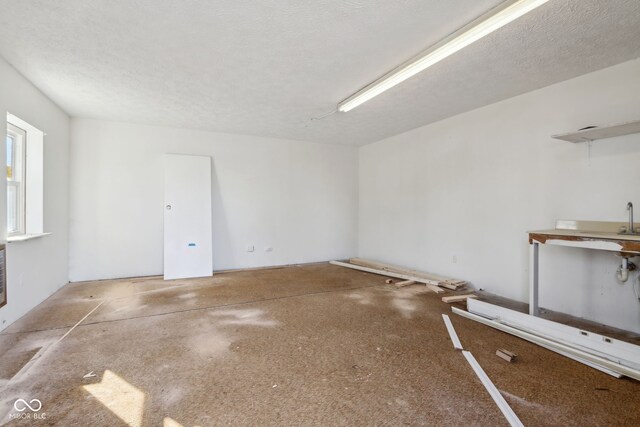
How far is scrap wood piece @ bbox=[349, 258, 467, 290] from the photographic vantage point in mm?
4555

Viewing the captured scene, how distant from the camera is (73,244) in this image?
4922 millimetres

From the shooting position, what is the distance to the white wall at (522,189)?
3.14m

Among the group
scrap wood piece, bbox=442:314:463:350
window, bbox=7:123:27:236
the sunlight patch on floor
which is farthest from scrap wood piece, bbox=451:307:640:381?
window, bbox=7:123:27:236

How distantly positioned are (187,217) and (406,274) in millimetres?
4006

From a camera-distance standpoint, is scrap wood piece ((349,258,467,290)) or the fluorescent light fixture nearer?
the fluorescent light fixture

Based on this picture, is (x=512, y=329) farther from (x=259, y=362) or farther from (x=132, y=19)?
(x=132, y=19)

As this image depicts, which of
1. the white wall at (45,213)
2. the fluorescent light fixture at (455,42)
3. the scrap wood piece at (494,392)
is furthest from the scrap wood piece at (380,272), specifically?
the white wall at (45,213)

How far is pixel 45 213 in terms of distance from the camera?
158 inches

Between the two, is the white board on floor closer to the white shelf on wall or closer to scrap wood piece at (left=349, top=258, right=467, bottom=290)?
scrap wood piece at (left=349, top=258, right=467, bottom=290)

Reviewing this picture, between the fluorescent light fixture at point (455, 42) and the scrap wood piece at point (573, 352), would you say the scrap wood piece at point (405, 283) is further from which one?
the fluorescent light fixture at point (455, 42)

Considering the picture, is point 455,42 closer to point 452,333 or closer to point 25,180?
point 452,333

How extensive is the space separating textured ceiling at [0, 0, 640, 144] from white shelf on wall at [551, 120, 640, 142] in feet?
2.41

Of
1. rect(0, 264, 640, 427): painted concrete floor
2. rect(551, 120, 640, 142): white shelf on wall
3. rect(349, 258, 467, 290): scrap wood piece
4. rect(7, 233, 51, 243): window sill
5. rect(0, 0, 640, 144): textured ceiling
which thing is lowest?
rect(0, 264, 640, 427): painted concrete floor

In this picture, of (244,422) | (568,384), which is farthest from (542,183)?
(244,422)
